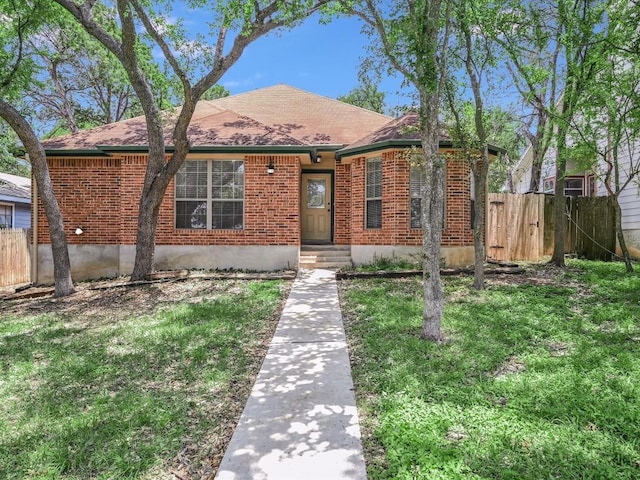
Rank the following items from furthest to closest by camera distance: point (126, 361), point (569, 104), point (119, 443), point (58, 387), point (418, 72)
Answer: point (569, 104)
point (418, 72)
point (126, 361)
point (58, 387)
point (119, 443)

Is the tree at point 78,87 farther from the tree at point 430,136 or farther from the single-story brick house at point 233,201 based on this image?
the tree at point 430,136

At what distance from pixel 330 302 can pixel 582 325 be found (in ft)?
12.7

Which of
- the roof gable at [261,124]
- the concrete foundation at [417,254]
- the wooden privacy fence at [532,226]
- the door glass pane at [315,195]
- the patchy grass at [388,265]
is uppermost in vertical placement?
the roof gable at [261,124]

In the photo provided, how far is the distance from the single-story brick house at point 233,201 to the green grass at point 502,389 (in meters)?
4.16

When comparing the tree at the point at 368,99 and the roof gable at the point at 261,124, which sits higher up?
the tree at the point at 368,99

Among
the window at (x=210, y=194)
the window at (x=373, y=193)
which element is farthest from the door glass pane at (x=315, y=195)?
the window at (x=210, y=194)

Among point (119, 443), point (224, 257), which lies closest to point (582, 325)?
point (119, 443)

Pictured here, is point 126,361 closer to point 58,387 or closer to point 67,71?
point 58,387

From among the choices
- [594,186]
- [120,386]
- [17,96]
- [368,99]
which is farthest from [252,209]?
[368,99]

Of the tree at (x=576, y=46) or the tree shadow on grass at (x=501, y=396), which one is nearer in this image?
the tree shadow on grass at (x=501, y=396)

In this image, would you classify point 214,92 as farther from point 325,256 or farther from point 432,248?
point 432,248

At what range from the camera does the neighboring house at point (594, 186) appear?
41.1 feet

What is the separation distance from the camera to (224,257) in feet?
35.9

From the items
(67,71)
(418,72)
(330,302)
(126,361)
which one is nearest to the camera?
(126,361)
